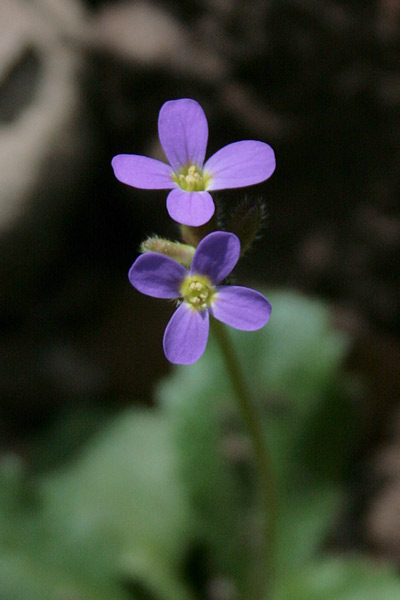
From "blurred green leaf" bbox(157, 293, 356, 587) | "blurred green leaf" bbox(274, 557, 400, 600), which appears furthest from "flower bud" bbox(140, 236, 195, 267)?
"blurred green leaf" bbox(274, 557, 400, 600)

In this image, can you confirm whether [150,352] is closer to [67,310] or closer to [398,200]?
[67,310]

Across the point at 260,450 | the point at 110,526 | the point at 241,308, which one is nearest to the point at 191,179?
the point at 241,308

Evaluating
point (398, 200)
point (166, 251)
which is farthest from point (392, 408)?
point (166, 251)

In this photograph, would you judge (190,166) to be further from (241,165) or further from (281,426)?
(281,426)

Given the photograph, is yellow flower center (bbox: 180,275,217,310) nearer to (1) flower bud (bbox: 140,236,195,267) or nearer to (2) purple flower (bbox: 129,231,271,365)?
(2) purple flower (bbox: 129,231,271,365)

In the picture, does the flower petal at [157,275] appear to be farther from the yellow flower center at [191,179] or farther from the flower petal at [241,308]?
the yellow flower center at [191,179]

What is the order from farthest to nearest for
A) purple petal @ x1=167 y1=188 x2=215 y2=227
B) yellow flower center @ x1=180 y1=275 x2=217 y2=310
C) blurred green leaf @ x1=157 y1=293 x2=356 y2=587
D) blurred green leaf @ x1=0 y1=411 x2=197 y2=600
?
blurred green leaf @ x1=157 y1=293 x2=356 y2=587 < blurred green leaf @ x1=0 y1=411 x2=197 y2=600 < yellow flower center @ x1=180 y1=275 x2=217 y2=310 < purple petal @ x1=167 y1=188 x2=215 y2=227
